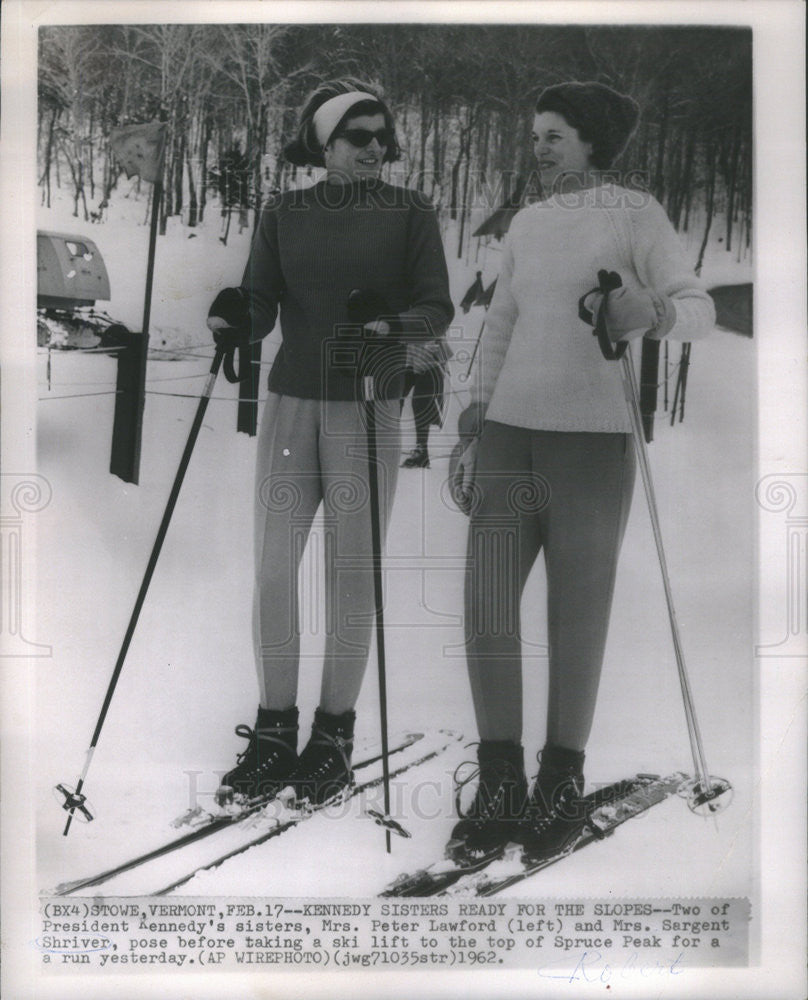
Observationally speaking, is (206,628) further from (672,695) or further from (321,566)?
(672,695)

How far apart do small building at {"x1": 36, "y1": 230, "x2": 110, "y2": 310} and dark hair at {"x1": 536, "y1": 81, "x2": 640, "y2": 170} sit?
0.91m

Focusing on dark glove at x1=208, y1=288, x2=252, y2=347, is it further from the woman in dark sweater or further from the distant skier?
the distant skier

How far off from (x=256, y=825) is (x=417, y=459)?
2.54ft

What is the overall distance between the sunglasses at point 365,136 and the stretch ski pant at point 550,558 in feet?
1.93

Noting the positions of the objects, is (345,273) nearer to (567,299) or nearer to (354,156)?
(354,156)

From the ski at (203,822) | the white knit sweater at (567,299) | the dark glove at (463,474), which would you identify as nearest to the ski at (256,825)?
the ski at (203,822)

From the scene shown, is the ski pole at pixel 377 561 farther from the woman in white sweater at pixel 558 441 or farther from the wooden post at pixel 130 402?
the wooden post at pixel 130 402

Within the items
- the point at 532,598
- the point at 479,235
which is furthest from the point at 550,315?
the point at 532,598

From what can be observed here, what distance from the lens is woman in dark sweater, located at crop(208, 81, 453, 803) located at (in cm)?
193

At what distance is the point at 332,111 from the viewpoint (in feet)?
6.38

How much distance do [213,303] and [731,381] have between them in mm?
1018

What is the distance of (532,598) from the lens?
1.94m
